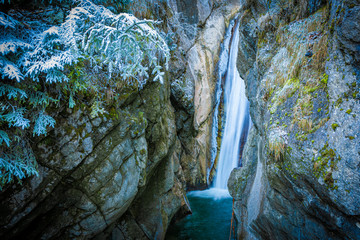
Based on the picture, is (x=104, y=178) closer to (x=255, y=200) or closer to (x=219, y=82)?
(x=255, y=200)

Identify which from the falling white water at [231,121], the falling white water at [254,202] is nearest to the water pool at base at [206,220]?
the falling white water at [231,121]

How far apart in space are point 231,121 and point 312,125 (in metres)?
13.2

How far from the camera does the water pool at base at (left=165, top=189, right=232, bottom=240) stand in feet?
31.6

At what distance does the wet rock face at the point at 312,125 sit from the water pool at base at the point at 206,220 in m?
3.69

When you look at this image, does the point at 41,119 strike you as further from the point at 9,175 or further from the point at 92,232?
the point at 92,232

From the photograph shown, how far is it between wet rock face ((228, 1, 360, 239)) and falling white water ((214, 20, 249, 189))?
9181 millimetres

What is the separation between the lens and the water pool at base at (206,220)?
9641 millimetres

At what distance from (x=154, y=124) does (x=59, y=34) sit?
470 cm

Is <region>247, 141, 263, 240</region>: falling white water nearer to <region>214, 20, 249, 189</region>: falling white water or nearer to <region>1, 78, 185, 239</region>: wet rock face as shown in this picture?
<region>1, 78, 185, 239</region>: wet rock face

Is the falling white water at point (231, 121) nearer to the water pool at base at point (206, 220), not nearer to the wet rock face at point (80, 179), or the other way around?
the water pool at base at point (206, 220)

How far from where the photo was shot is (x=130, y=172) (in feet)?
20.4

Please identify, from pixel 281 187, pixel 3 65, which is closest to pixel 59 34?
pixel 3 65

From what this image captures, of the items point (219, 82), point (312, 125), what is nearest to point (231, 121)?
point (219, 82)

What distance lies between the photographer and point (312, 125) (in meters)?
4.17
